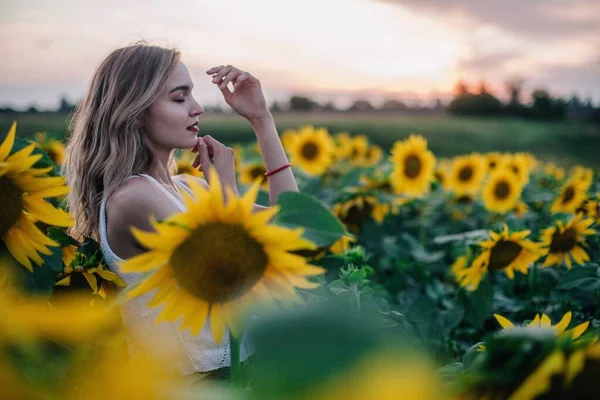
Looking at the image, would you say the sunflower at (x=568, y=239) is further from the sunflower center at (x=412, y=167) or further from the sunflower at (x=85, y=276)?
the sunflower center at (x=412, y=167)

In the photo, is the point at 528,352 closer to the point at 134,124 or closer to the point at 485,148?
the point at 134,124

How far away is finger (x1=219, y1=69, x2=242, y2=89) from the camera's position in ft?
5.66

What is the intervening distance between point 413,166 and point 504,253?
2257 millimetres

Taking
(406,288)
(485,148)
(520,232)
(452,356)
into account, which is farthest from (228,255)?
(485,148)

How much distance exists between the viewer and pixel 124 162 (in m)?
1.84

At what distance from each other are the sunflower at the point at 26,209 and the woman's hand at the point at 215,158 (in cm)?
99

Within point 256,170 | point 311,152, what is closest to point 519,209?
point 311,152

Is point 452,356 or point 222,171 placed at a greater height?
point 222,171

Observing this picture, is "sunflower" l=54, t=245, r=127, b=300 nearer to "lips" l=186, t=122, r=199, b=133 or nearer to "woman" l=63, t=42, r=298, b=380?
"woman" l=63, t=42, r=298, b=380

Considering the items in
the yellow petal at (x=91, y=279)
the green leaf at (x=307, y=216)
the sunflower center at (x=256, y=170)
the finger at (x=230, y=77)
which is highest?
the finger at (x=230, y=77)

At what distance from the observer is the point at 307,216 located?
88 cm

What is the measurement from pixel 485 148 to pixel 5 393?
42.4ft

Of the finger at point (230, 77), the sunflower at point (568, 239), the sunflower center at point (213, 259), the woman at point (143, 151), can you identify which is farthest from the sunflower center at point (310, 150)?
the sunflower center at point (213, 259)

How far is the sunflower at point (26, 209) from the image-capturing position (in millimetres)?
928
